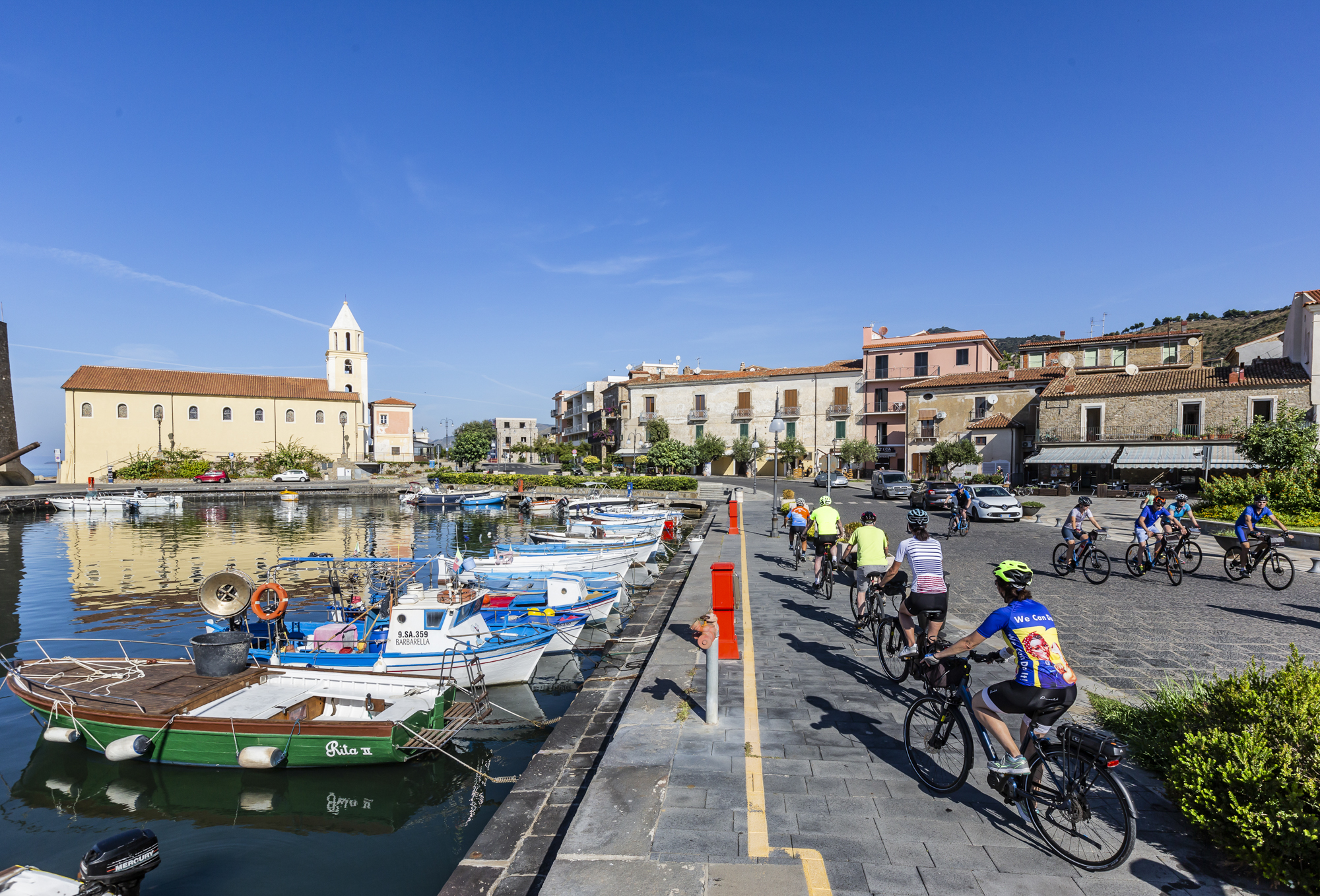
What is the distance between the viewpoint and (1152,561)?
14.3 m

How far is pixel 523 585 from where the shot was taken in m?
19.0

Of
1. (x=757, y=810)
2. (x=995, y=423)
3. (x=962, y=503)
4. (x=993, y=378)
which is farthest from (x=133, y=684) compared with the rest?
(x=993, y=378)

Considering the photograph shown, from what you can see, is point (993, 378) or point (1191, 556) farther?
point (993, 378)

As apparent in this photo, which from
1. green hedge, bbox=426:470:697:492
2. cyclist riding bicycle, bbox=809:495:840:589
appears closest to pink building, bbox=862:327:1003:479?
green hedge, bbox=426:470:697:492

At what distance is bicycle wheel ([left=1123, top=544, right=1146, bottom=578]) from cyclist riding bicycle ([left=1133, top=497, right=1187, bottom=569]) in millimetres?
99

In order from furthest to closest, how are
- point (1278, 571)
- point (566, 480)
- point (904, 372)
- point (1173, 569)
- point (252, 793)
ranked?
point (904, 372), point (566, 480), point (1173, 569), point (1278, 571), point (252, 793)

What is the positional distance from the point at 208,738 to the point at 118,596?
17607mm

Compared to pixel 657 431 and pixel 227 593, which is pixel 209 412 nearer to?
pixel 657 431

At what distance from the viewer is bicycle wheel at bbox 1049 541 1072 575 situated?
14.9 metres

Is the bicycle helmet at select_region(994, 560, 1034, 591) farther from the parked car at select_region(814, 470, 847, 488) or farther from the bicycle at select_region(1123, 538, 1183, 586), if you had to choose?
the parked car at select_region(814, 470, 847, 488)

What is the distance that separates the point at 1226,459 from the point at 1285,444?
14161 millimetres

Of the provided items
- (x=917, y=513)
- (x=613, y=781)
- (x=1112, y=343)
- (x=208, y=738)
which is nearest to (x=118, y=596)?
(x=208, y=738)

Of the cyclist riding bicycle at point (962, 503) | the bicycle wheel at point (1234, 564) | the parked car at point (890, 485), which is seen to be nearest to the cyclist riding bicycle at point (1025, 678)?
the bicycle wheel at point (1234, 564)

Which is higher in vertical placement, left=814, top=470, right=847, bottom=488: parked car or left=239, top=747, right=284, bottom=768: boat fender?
left=814, top=470, right=847, bottom=488: parked car
